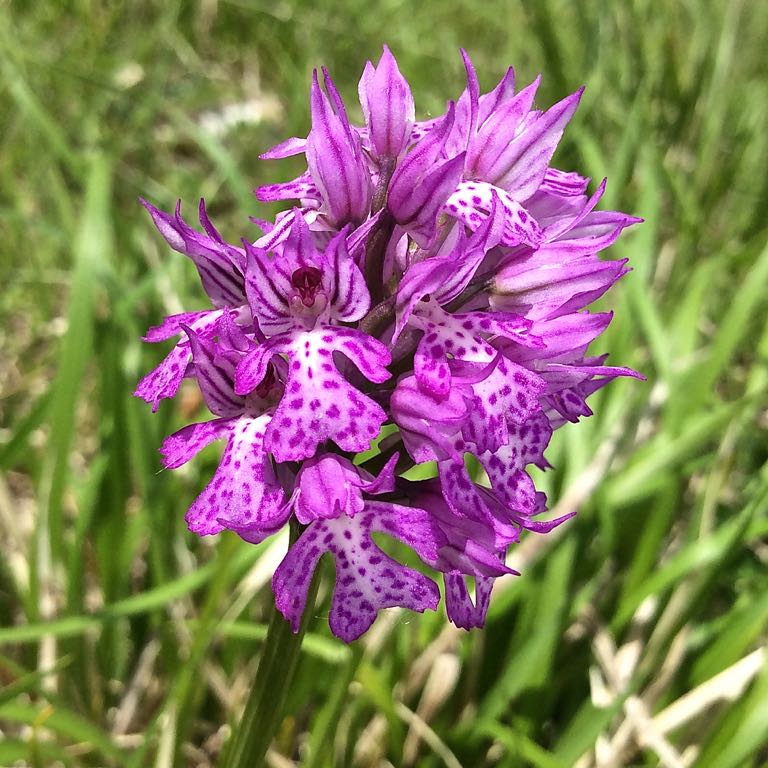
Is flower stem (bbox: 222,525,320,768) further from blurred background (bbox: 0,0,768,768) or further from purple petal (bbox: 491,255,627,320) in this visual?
purple petal (bbox: 491,255,627,320)

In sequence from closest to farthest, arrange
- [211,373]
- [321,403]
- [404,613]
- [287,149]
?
1. [321,403]
2. [211,373]
3. [287,149]
4. [404,613]

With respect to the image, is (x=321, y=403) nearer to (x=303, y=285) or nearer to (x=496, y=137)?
(x=303, y=285)

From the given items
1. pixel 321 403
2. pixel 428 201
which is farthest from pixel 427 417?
pixel 428 201

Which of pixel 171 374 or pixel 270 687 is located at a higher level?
pixel 171 374

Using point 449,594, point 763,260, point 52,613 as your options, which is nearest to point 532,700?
point 449,594

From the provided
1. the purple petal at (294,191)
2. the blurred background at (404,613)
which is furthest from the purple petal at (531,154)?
the blurred background at (404,613)

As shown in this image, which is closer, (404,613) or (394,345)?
(394,345)

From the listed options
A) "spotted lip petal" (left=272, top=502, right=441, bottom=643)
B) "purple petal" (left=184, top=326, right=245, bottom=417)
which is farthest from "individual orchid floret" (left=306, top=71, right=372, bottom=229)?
"spotted lip petal" (left=272, top=502, right=441, bottom=643)

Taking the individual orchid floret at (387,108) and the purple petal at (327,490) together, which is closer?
the purple petal at (327,490)

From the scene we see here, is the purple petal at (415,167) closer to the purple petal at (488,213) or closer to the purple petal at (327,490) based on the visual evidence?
the purple petal at (488,213)
